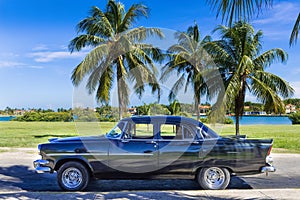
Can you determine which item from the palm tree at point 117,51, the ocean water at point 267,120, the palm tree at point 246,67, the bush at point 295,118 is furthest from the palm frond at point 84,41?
the bush at point 295,118

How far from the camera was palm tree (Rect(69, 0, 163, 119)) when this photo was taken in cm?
1795

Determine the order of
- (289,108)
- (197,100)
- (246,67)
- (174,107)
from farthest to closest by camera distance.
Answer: (289,108) → (174,107) → (197,100) → (246,67)

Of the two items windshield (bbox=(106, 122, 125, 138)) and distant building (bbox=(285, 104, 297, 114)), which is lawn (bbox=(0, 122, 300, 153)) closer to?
distant building (bbox=(285, 104, 297, 114))

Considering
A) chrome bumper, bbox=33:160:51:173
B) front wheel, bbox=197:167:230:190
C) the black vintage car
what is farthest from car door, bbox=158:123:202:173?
chrome bumper, bbox=33:160:51:173

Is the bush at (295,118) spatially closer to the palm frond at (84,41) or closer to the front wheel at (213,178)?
the palm frond at (84,41)

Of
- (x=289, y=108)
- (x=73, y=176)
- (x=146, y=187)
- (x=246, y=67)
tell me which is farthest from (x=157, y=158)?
(x=289, y=108)

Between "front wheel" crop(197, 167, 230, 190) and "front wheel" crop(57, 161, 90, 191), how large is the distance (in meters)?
2.46

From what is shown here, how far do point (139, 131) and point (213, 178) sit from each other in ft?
6.25

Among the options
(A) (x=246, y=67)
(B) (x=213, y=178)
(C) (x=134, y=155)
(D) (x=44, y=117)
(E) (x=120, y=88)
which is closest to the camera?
(C) (x=134, y=155)

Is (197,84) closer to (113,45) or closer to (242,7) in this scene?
(113,45)

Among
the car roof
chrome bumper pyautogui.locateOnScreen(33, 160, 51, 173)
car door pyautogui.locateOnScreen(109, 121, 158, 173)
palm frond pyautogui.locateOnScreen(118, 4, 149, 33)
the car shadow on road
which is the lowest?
the car shadow on road

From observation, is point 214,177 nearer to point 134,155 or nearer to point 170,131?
point 170,131

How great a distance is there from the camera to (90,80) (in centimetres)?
1800

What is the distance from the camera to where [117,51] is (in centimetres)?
1844
